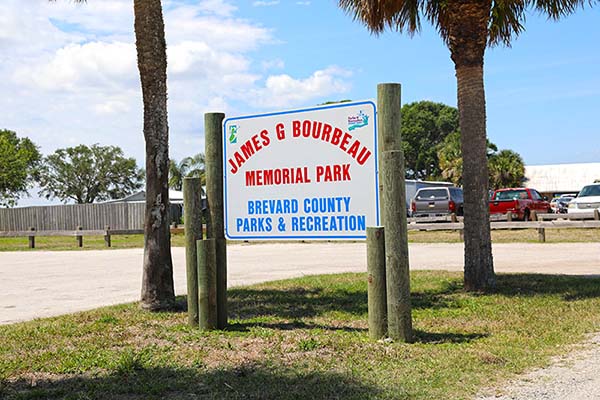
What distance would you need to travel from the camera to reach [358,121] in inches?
309

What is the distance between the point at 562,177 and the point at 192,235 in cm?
6242

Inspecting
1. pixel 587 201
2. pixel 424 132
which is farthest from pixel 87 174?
pixel 587 201

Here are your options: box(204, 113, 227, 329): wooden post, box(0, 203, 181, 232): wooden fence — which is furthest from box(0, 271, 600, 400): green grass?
box(0, 203, 181, 232): wooden fence

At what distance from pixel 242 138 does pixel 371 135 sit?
1707mm

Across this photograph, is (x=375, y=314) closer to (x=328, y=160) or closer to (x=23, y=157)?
(x=328, y=160)

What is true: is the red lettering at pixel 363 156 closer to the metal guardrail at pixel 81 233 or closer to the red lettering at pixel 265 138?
the red lettering at pixel 265 138

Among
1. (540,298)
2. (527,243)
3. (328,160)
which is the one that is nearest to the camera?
(328,160)

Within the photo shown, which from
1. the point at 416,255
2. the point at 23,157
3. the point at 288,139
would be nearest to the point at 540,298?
the point at 288,139

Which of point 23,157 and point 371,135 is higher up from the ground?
point 23,157

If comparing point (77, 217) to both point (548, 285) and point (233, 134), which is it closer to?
point (548, 285)

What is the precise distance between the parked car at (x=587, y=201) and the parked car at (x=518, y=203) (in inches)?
83.8

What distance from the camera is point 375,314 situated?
7379 mm

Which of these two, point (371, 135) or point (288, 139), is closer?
point (371, 135)

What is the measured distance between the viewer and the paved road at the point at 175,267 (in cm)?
1188
